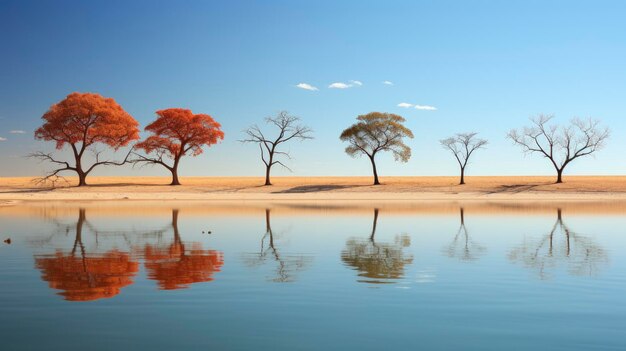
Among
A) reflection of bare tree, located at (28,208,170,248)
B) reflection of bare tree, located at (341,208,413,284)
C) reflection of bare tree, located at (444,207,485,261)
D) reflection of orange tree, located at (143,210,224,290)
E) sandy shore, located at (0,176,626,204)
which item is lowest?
reflection of bare tree, located at (444,207,485,261)

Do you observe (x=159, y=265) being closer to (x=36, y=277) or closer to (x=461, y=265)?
(x=36, y=277)

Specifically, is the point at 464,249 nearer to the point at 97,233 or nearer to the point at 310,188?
the point at 97,233

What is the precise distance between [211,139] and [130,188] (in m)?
14.0

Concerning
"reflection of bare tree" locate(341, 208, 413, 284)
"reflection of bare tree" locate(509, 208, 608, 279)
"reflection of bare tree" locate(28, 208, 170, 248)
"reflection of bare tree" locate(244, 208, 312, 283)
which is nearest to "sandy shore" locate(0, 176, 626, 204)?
"reflection of bare tree" locate(28, 208, 170, 248)

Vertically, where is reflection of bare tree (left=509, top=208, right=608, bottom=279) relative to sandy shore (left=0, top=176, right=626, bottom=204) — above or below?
below

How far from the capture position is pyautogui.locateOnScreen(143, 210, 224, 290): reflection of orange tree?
42.0ft

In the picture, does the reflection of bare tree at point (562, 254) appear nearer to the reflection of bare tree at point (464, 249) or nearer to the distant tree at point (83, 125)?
the reflection of bare tree at point (464, 249)

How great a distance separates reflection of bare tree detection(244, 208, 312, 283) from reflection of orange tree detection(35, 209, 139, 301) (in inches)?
128

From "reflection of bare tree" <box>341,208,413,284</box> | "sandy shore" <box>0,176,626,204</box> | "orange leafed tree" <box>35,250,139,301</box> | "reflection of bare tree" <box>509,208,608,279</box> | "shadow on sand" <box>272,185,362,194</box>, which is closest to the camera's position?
"orange leafed tree" <box>35,250,139,301</box>

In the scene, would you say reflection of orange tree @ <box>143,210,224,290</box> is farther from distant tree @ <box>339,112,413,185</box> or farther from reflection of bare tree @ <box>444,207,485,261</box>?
distant tree @ <box>339,112,413,185</box>

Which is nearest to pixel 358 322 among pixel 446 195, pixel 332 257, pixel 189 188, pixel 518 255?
pixel 332 257

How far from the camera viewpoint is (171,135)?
81188 millimetres

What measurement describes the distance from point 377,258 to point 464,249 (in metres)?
3.82

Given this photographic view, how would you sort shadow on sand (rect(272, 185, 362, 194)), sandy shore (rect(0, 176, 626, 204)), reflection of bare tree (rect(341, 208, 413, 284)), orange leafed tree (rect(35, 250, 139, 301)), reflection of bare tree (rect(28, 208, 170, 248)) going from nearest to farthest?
orange leafed tree (rect(35, 250, 139, 301)) < reflection of bare tree (rect(341, 208, 413, 284)) < reflection of bare tree (rect(28, 208, 170, 248)) < sandy shore (rect(0, 176, 626, 204)) < shadow on sand (rect(272, 185, 362, 194))
